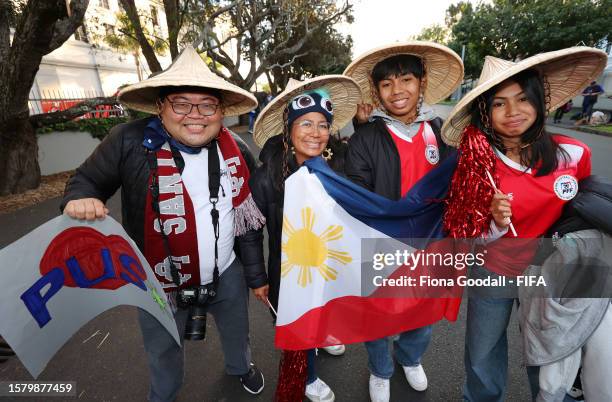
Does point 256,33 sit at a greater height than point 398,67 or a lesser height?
greater

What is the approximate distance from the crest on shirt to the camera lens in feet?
5.24

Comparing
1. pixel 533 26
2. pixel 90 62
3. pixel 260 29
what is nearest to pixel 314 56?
pixel 260 29

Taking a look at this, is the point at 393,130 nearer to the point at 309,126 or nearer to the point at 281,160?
the point at 309,126

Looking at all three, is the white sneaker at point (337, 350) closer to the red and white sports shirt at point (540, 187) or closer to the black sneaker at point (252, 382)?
the black sneaker at point (252, 382)

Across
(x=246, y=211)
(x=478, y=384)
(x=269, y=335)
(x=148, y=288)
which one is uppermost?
(x=246, y=211)

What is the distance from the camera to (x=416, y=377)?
2271mm

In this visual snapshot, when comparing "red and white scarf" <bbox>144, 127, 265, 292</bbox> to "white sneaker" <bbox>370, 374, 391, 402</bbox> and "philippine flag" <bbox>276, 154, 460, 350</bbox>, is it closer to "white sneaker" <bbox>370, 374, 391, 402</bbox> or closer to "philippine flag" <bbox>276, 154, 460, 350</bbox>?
"philippine flag" <bbox>276, 154, 460, 350</bbox>

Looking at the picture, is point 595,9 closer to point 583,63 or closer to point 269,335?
point 583,63

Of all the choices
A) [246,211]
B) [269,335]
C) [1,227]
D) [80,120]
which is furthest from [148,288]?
[80,120]

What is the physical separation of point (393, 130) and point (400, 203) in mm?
442

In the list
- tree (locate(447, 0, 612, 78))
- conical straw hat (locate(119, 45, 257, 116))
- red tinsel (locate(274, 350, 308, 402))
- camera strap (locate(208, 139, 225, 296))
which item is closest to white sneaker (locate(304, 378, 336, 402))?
red tinsel (locate(274, 350, 308, 402))

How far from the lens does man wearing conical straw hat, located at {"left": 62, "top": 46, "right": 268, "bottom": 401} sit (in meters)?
1.71

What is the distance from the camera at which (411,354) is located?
2285mm

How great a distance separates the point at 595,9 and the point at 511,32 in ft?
15.1
